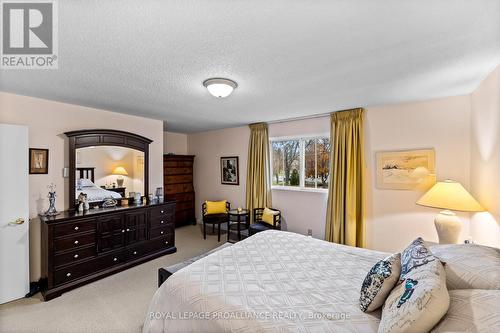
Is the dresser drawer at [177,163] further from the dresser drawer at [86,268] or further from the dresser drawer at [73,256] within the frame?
the dresser drawer at [73,256]

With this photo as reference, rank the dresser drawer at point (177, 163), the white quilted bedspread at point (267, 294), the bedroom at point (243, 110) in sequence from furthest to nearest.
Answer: the dresser drawer at point (177, 163) < the bedroom at point (243, 110) < the white quilted bedspread at point (267, 294)

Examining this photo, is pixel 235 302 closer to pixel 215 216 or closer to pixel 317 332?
pixel 317 332

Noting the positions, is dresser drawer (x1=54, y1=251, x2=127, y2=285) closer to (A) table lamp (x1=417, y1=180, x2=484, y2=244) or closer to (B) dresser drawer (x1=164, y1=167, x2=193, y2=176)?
(B) dresser drawer (x1=164, y1=167, x2=193, y2=176)

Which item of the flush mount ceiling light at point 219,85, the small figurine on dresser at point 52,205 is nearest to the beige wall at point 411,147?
the flush mount ceiling light at point 219,85

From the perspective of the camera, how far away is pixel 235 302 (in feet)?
4.72

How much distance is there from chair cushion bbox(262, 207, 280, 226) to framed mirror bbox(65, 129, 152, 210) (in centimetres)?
234

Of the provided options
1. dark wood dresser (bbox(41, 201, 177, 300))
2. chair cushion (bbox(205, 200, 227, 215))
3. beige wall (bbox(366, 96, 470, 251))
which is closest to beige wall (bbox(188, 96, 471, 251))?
beige wall (bbox(366, 96, 470, 251))

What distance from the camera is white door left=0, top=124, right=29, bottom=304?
8.36 feet

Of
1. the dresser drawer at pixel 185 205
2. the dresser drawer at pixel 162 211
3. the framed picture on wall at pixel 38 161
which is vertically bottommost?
the dresser drawer at pixel 185 205

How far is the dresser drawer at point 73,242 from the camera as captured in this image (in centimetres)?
276

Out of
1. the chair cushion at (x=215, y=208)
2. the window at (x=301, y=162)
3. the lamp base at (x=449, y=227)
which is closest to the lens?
the lamp base at (x=449, y=227)

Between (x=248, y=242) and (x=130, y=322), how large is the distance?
1.44m

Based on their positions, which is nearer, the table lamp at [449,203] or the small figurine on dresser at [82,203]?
the table lamp at [449,203]

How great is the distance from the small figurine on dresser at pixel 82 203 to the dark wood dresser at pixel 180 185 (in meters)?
2.08
